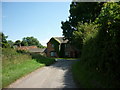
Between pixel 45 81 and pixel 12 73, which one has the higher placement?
pixel 12 73

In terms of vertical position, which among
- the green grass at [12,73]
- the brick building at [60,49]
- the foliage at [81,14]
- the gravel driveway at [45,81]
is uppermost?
the foliage at [81,14]

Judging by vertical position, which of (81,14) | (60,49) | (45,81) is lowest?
(45,81)

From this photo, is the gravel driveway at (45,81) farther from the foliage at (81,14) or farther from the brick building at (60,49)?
the brick building at (60,49)

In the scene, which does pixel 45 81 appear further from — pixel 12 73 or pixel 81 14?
pixel 81 14

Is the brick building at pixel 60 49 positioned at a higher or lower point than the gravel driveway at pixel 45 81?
higher

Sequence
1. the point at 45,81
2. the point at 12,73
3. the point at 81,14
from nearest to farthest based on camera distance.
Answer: the point at 45,81, the point at 12,73, the point at 81,14

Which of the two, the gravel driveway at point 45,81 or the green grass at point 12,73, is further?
the green grass at point 12,73

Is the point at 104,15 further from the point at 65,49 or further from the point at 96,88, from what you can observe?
the point at 65,49

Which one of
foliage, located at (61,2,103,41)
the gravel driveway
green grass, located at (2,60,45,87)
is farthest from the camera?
foliage, located at (61,2,103,41)

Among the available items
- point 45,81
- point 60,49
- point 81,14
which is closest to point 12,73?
point 45,81

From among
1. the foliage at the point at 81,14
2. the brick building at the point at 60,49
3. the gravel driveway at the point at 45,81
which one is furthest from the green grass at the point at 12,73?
the brick building at the point at 60,49

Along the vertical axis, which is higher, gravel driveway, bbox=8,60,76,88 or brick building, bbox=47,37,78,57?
brick building, bbox=47,37,78,57

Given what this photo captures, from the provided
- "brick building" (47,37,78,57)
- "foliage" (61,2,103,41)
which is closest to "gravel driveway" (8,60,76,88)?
"foliage" (61,2,103,41)

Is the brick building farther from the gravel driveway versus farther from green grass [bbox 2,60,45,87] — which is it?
the gravel driveway
